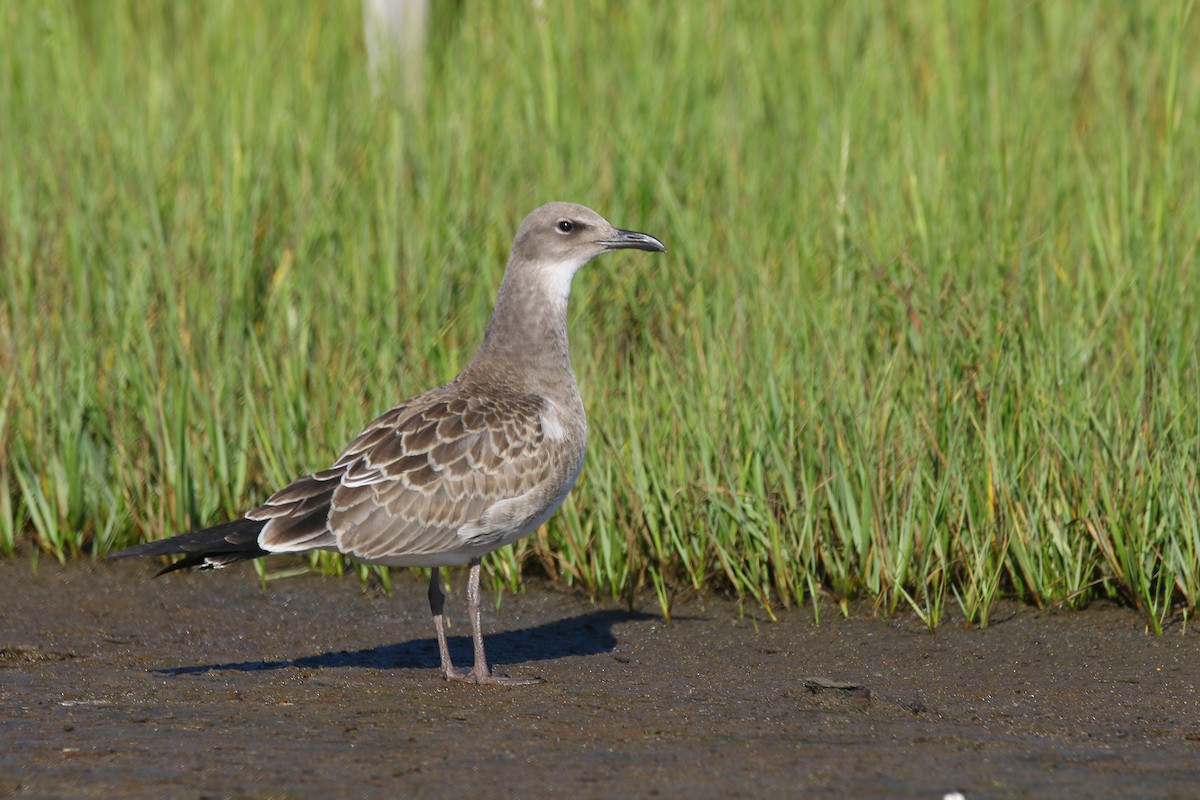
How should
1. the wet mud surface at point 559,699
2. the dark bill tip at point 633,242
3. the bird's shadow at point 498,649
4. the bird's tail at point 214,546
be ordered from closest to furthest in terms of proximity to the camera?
the wet mud surface at point 559,699 < the bird's tail at point 214,546 < the bird's shadow at point 498,649 < the dark bill tip at point 633,242

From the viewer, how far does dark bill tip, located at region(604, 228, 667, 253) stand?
18.0 feet

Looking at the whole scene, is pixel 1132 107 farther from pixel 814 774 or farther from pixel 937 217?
pixel 814 774

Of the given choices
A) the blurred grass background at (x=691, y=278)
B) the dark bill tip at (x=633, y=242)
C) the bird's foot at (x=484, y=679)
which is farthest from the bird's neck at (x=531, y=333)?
the bird's foot at (x=484, y=679)

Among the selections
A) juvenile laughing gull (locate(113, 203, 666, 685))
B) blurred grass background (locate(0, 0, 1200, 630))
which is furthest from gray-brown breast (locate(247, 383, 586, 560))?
blurred grass background (locate(0, 0, 1200, 630))

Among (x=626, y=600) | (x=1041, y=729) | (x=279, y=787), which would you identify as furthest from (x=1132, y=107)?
(x=279, y=787)

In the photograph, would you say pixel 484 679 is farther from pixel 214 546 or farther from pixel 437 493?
pixel 214 546

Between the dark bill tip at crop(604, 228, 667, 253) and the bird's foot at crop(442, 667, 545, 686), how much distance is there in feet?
5.32

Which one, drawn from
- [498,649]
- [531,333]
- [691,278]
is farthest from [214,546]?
[691,278]

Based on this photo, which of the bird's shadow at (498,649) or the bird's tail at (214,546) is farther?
the bird's shadow at (498,649)

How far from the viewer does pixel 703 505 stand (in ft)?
18.6

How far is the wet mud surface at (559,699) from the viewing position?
3.80m

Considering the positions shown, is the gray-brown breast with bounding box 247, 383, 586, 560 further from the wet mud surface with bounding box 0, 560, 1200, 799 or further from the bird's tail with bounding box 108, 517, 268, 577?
the wet mud surface with bounding box 0, 560, 1200, 799

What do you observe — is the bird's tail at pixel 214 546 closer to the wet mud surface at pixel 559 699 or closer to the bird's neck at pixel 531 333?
the wet mud surface at pixel 559 699

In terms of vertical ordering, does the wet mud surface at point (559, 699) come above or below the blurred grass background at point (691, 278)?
below
